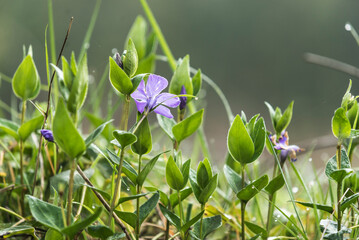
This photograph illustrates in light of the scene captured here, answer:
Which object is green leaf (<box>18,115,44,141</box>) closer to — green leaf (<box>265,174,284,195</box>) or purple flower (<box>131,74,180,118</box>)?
purple flower (<box>131,74,180,118</box>)

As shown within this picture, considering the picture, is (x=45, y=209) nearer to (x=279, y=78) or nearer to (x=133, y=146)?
(x=133, y=146)

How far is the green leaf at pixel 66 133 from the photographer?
0.33 metres

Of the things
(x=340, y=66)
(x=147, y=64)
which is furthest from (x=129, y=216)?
(x=340, y=66)

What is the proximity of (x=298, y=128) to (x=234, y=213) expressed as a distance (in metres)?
2.56

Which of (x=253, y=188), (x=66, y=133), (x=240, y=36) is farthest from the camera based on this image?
(x=240, y=36)

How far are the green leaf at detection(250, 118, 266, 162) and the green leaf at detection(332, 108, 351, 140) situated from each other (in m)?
0.07

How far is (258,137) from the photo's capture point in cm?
45

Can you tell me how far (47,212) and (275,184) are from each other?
231 mm

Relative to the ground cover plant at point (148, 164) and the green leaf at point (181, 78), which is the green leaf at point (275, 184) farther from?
the green leaf at point (181, 78)

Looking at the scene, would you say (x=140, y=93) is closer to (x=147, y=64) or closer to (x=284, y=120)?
(x=284, y=120)

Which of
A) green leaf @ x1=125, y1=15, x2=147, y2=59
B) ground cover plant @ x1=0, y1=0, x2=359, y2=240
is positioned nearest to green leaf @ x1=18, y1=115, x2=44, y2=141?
ground cover plant @ x1=0, y1=0, x2=359, y2=240

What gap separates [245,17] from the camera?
→ 188 inches

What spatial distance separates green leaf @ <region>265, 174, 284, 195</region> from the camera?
0.47 metres

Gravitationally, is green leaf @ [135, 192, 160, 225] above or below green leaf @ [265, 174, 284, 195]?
below
